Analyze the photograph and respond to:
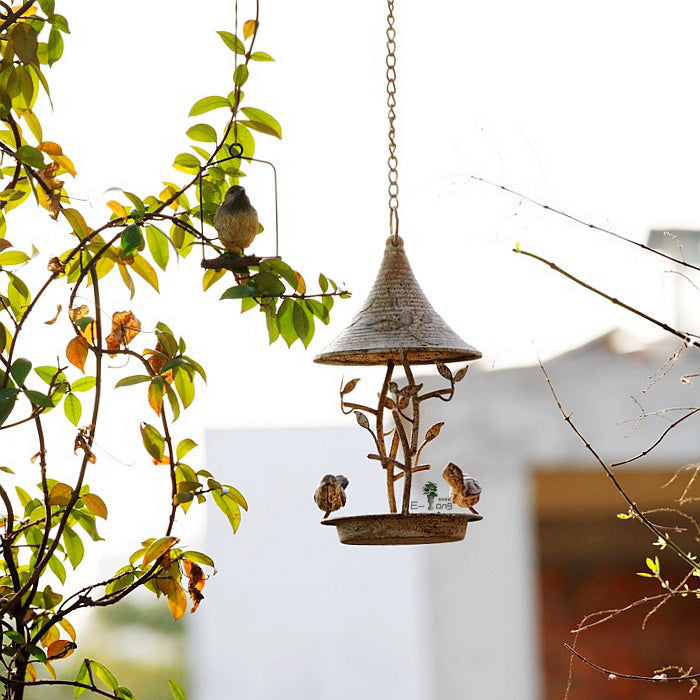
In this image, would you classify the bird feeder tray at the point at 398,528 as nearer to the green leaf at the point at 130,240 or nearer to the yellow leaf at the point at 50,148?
the green leaf at the point at 130,240

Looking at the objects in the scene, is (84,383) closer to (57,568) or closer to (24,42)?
(57,568)

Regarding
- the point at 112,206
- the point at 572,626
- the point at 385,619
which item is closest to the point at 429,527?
the point at 112,206

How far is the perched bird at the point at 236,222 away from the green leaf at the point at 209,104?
0.09 metres

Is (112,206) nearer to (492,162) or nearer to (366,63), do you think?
(492,162)

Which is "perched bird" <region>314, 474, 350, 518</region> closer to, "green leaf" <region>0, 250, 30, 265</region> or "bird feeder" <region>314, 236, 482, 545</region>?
"bird feeder" <region>314, 236, 482, 545</region>

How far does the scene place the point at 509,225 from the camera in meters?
1.16

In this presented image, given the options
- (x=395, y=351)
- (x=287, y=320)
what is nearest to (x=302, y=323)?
(x=287, y=320)

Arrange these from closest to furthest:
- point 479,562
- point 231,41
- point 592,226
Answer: point 592,226 < point 231,41 < point 479,562

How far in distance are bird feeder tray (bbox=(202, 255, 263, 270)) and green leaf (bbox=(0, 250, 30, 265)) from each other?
0.19 m

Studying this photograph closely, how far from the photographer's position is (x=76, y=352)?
1165 millimetres

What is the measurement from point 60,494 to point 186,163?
1.22 ft

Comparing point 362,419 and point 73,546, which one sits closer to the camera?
point 73,546

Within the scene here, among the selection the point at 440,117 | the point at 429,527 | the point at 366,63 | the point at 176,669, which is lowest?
the point at 176,669

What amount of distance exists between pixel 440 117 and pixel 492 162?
663mm
